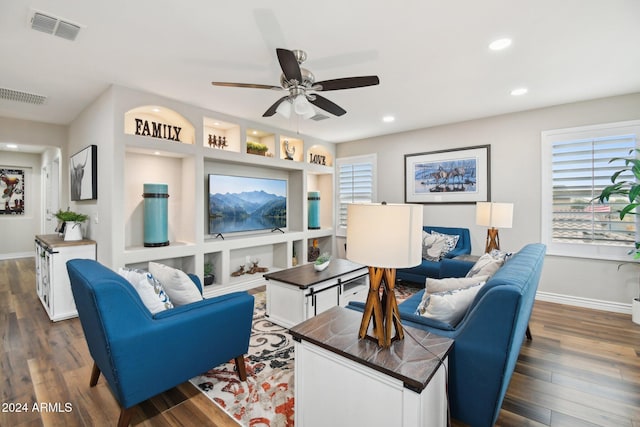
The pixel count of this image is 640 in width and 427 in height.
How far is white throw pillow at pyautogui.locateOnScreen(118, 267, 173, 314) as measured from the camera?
1.78 m

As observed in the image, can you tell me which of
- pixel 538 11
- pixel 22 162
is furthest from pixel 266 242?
pixel 22 162

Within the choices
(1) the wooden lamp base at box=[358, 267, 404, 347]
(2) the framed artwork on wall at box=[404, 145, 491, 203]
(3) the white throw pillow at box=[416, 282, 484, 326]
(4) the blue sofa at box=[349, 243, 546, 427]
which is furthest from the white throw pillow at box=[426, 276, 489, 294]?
(2) the framed artwork on wall at box=[404, 145, 491, 203]

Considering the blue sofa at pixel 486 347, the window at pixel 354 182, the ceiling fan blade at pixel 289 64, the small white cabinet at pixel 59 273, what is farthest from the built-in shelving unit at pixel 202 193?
the blue sofa at pixel 486 347

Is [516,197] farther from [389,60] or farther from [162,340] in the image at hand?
[162,340]

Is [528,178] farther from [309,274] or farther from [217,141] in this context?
[217,141]

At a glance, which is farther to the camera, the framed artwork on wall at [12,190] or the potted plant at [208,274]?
the framed artwork on wall at [12,190]

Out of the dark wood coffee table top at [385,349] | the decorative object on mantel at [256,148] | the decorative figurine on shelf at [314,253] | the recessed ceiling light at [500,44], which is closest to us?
the dark wood coffee table top at [385,349]

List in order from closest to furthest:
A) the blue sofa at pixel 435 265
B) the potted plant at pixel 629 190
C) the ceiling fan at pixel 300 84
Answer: the ceiling fan at pixel 300 84, the potted plant at pixel 629 190, the blue sofa at pixel 435 265

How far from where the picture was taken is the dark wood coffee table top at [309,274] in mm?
2943

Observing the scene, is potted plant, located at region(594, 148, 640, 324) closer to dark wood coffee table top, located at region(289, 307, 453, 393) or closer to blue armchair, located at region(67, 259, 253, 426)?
dark wood coffee table top, located at region(289, 307, 453, 393)

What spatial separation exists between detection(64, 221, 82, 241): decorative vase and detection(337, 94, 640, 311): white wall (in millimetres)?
4857

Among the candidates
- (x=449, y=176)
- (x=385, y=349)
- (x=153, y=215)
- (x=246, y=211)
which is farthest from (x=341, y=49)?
(x=449, y=176)

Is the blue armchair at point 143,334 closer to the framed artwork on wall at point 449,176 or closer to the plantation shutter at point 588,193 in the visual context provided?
the framed artwork on wall at point 449,176

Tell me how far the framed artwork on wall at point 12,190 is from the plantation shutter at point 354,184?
7.40m
